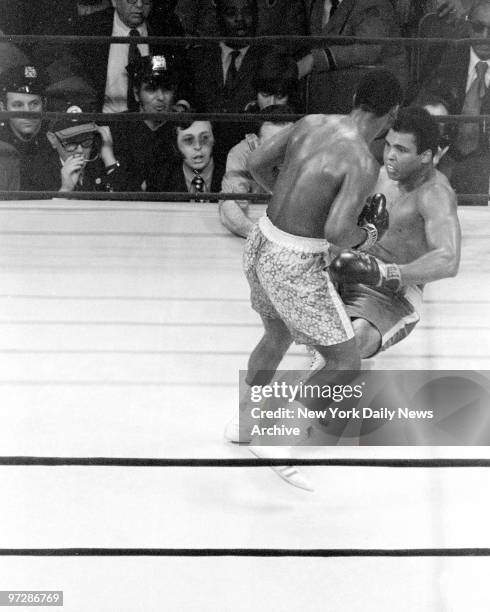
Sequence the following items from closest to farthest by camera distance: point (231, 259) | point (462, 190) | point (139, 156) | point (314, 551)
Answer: point (314, 551) → point (462, 190) → point (231, 259) → point (139, 156)

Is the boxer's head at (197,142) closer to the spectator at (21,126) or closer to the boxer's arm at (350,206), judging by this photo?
the spectator at (21,126)

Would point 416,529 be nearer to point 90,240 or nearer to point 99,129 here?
point 90,240

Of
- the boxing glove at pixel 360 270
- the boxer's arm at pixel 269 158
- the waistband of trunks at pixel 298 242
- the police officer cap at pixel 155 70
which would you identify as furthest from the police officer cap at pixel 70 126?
the boxing glove at pixel 360 270

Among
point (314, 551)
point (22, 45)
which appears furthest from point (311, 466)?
point (22, 45)

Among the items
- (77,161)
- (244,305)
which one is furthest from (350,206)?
(77,161)

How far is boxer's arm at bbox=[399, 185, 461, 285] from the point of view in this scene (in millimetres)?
1314

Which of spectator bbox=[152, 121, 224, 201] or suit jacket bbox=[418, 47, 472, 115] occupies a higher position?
suit jacket bbox=[418, 47, 472, 115]

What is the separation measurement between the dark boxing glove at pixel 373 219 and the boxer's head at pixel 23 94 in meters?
0.68

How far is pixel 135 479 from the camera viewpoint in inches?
49.8

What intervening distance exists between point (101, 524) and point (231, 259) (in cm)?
55

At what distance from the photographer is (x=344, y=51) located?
4.48 feet

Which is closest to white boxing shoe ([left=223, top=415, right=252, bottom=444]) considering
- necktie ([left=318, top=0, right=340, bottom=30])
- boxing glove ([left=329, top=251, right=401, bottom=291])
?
boxing glove ([left=329, top=251, right=401, bottom=291])

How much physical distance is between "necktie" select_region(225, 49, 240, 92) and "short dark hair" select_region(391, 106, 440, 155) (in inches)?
14.1

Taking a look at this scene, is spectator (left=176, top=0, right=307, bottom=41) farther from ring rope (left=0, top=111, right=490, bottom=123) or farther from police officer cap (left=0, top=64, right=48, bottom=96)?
police officer cap (left=0, top=64, right=48, bottom=96)
